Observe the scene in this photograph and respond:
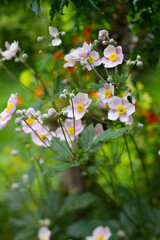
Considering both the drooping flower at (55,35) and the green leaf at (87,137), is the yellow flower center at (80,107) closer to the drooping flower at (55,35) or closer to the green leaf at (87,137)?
the green leaf at (87,137)

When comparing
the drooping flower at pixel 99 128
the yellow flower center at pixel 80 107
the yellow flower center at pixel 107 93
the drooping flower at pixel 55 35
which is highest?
the drooping flower at pixel 55 35

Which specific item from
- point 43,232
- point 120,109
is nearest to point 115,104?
point 120,109

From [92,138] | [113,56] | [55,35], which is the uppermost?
[55,35]

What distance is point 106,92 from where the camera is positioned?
25.3 inches

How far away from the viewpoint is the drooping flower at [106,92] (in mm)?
634

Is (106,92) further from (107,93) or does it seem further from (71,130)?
(71,130)

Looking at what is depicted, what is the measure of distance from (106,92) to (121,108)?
5 centimetres

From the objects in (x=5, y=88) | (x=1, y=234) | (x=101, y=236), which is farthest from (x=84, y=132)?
(x=5, y=88)

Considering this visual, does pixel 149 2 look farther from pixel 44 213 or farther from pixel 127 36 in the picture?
pixel 44 213

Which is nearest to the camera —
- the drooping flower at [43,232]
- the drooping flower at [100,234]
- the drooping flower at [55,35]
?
the drooping flower at [55,35]

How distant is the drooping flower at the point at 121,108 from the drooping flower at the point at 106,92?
0.05 feet

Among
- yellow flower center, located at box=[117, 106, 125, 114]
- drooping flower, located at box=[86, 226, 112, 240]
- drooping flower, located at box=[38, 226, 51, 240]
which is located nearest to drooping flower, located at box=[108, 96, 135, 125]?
yellow flower center, located at box=[117, 106, 125, 114]

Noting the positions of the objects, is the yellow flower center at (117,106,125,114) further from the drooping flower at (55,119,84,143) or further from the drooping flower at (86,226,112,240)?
the drooping flower at (86,226,112,240)

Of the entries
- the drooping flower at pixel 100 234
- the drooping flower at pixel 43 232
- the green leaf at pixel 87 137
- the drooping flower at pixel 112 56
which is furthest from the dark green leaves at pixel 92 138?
the drooping flower at pixel 43 232
